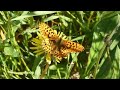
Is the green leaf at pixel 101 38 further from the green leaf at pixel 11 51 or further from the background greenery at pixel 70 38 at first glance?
the green leaf at pixel 11 51

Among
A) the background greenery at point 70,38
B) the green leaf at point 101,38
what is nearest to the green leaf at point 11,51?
the background greenery at point 70,38

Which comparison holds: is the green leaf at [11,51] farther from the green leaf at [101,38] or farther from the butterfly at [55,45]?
the green leaf at [101,38]

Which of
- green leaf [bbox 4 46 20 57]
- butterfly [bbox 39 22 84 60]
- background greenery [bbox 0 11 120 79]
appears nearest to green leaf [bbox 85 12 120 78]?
background greenery [bbox 0 11 120 79]

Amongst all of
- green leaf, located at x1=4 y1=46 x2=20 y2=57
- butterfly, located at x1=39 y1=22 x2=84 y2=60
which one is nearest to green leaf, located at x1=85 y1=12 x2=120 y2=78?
butterfly, located at x1=39 y1=22 x2=84 y2=60

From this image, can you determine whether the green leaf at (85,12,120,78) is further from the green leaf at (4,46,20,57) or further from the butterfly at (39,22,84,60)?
the green leaf at (4,46,20,57)

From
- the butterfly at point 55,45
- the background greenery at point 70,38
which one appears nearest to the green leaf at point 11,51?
the background greenery at point 70,38

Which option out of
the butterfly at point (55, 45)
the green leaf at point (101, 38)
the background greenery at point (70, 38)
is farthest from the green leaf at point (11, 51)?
the green leaf at point (101, 38)

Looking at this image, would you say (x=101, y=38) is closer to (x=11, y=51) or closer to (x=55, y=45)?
(x=55, y=45)

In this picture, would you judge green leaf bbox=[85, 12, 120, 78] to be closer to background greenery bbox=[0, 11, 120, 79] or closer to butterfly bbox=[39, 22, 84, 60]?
background greenery bbox=[0, 11, 120, 79]

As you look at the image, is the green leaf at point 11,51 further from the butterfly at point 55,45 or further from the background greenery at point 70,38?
the butterfly at point 55,45
